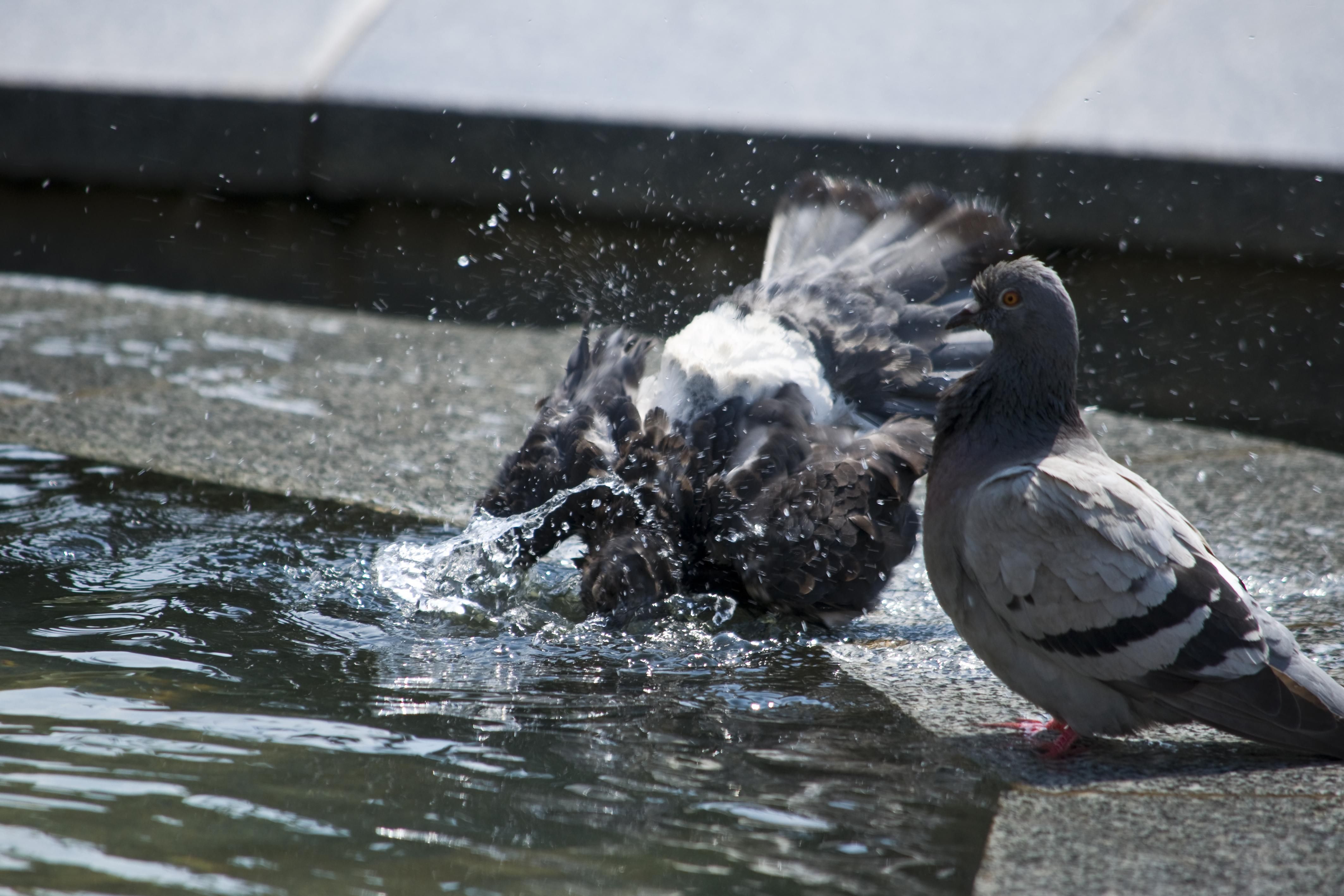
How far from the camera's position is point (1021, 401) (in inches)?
108

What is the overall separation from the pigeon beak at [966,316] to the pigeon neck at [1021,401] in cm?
11

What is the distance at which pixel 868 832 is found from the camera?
2.09 m

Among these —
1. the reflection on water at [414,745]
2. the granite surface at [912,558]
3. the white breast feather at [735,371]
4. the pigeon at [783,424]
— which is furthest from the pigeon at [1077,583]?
the white breast feather at [735,371]

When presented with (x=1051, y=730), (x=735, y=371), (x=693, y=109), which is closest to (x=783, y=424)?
(x=735, y=371)

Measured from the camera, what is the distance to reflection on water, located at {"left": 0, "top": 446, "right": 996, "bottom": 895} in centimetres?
196

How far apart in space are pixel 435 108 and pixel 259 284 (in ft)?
4.85

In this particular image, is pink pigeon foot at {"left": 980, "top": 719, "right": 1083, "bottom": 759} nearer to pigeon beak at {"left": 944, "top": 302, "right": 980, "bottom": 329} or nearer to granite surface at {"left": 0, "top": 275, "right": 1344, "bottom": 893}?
granite surface at {"left": 0, "top": 275, "right": 1344, "bottom": 893}

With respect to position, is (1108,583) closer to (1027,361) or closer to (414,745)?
(1027,361)

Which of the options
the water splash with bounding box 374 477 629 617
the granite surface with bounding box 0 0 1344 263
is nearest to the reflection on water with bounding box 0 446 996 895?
the water splash with bounding box 374 477 629 617

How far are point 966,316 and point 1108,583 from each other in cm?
69

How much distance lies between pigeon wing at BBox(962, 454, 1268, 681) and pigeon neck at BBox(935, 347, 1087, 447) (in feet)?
Result: 0.52

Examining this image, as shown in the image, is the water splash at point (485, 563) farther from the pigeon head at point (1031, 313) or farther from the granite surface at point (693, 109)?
the granite surface at point (693, 109)

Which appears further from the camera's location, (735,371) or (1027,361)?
(735,371)

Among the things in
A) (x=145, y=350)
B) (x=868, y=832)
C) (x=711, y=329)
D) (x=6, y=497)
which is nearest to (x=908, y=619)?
(x=711, y=329)
